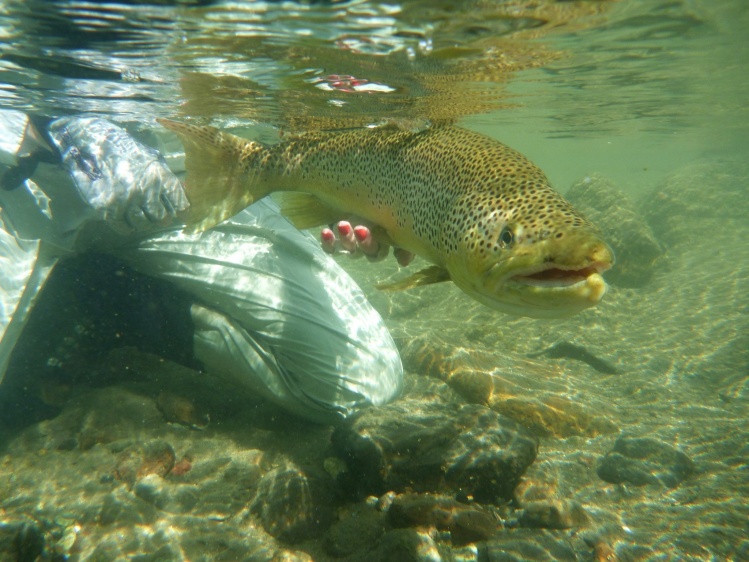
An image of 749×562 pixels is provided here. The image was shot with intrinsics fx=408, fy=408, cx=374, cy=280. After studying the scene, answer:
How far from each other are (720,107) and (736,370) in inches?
610

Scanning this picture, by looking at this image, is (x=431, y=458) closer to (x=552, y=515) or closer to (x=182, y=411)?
(x=552, y=515)

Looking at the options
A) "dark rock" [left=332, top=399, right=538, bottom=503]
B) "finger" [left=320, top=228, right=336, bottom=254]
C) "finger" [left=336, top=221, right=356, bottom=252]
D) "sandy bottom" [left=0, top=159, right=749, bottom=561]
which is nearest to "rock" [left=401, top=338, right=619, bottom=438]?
"sandy bottom" [left=0, top=159, right=749, bottom=561]

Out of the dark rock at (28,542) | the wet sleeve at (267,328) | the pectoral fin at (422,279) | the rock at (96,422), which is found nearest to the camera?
the pectoral fin at (422,279)

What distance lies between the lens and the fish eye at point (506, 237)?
2.15 m

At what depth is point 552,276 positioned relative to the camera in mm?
2062

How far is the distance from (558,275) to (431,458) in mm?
2771

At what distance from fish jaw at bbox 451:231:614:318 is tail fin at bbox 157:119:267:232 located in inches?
122

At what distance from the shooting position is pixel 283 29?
4996mm

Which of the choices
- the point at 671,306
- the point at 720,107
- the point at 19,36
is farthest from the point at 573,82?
the point at 720,107

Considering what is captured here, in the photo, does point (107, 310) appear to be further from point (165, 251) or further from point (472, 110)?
point (472, 110)

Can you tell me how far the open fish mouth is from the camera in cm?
196

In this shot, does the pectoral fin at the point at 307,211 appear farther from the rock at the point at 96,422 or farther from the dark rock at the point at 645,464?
the dark rock at the point at 645,464

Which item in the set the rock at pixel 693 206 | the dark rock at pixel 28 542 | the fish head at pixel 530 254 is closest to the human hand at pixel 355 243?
the fish head at pixel 530 254

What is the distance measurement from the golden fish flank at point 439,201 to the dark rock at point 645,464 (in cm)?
371
